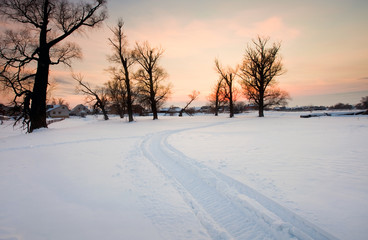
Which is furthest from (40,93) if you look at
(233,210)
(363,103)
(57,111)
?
(57,111)

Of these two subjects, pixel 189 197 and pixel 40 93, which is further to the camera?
pixel 40 93

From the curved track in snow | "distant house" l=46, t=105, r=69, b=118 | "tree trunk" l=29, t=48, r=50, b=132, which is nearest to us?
the curved track in snow

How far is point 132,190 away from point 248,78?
2648 cm

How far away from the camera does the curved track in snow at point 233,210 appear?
2.27m

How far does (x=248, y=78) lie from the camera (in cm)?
2584

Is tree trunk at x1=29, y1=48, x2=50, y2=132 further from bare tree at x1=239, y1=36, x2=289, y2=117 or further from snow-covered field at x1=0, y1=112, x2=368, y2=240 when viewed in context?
bare tree at x1=239, y1=36, x2=289, y2=117

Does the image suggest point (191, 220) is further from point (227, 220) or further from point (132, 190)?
point (132, 190)

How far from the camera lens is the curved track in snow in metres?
2.27

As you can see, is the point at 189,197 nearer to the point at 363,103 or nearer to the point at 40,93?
the point at 40,93

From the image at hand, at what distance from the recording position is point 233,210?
285 cm

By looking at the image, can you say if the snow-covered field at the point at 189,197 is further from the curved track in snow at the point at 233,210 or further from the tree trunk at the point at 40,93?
the tree trunk at the point at 40,93

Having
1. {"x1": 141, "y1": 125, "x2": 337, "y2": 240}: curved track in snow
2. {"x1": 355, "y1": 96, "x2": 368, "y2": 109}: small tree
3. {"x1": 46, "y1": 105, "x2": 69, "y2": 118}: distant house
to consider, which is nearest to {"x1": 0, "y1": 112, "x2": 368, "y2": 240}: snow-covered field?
{"x1": 141, "y1": 125, "x2": 337, "y2": 240}: curved track in snow

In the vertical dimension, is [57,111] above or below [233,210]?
above

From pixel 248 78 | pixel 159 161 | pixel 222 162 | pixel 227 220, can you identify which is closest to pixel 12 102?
pixel 159 161
